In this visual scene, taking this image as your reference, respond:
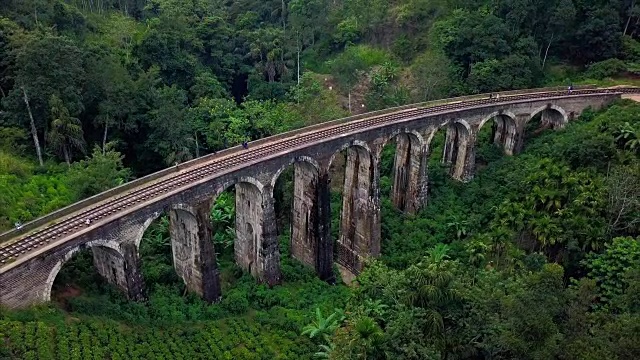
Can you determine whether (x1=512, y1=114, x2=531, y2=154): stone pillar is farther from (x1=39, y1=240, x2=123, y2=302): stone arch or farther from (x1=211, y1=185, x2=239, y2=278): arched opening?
(x1=39, y1=240, x2=123, y2=302): stone arch

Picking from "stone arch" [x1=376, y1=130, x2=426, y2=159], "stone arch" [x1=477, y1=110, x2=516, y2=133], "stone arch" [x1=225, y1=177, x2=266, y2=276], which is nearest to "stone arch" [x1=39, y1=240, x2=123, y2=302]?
"stone arch" [x1=225, y1=177, x2=266, y2=276]

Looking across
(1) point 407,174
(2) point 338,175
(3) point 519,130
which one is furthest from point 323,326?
(3) point 519,130

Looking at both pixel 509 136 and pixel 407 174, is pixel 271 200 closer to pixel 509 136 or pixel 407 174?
pixel 407 174

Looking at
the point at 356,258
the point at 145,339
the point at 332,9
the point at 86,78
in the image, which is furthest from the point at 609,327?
the point at 332,9

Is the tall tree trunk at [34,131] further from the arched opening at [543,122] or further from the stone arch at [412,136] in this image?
the arched opening at [543,122]

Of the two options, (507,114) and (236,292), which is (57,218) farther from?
(507,114)
